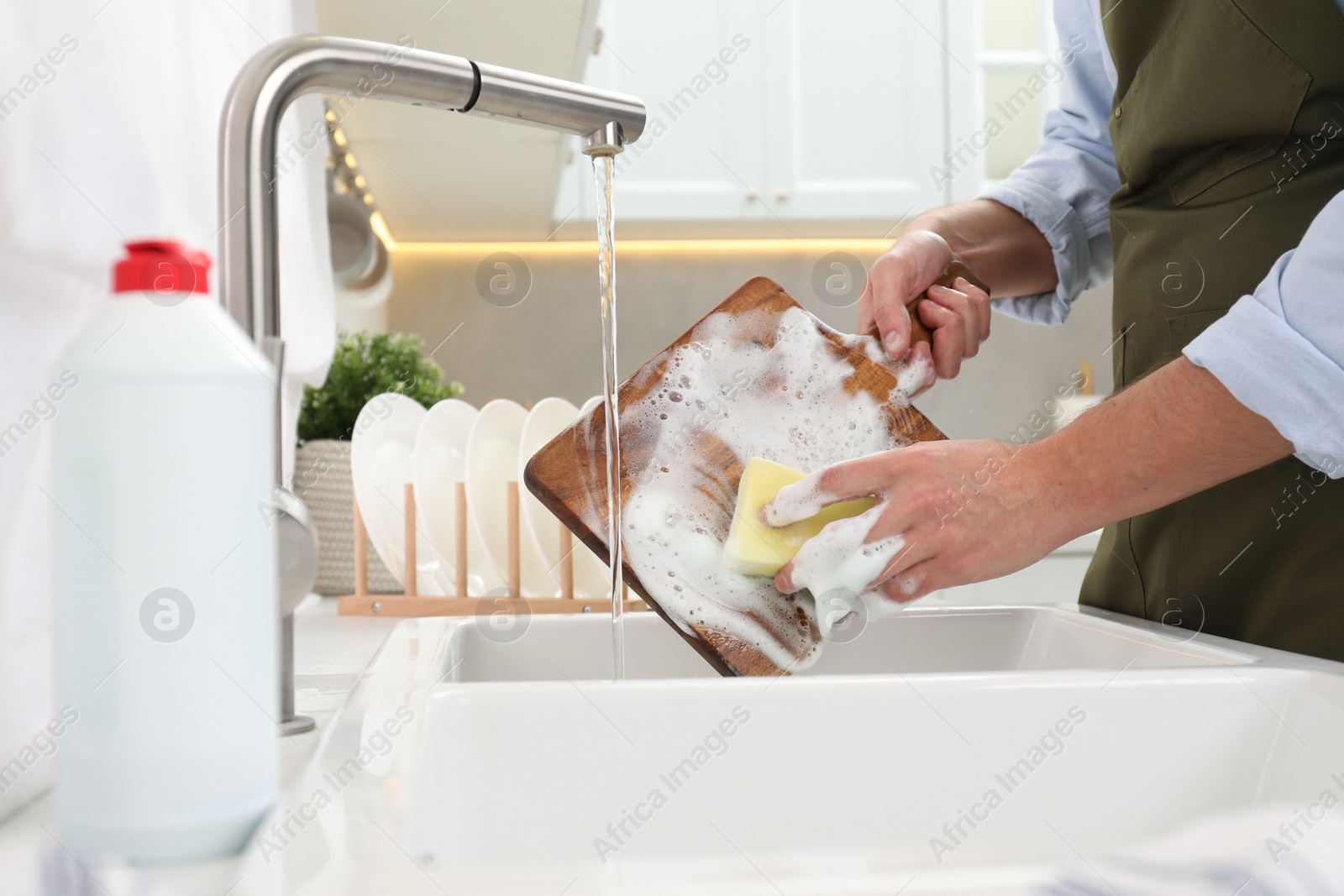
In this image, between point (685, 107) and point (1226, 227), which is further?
point (685, 107)

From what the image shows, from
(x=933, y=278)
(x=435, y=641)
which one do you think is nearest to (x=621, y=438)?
(x=435, y=641)

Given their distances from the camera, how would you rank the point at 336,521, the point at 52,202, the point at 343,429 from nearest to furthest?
the point at 52,202 < the point at 336,521 < the point at 343,429

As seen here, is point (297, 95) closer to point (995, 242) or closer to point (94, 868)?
point (94, 868)

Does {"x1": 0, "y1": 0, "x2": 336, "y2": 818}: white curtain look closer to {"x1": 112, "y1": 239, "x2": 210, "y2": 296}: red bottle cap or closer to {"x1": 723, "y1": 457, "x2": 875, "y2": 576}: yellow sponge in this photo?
{"x1": 112, "y1": 239, "x2": 210, "y2": 296}: red bottle cap

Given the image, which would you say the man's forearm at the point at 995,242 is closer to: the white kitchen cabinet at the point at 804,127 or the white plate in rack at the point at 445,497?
the white plate in rack at the point at 445,497

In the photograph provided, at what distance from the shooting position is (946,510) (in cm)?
59

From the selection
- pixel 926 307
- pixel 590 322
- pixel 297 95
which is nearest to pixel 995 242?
pixel 926 307

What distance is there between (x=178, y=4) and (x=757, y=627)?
58 centimetres

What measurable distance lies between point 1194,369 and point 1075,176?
46cm

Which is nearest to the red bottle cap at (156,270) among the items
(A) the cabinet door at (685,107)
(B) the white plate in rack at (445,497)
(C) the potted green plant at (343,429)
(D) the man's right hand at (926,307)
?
(D) the man's right hand at (926,307)

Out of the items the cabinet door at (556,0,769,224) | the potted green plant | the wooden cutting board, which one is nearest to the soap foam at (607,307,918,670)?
the wooden cutting board

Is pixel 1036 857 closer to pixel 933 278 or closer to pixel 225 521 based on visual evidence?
pixel 225 521

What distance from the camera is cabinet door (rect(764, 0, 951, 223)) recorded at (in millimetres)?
2230

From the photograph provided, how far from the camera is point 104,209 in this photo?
48cm
